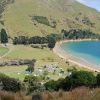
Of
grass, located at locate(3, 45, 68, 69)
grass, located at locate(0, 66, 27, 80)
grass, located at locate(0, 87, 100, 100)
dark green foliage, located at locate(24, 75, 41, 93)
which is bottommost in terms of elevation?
grass, located at locate(3, 45, 68, 69)

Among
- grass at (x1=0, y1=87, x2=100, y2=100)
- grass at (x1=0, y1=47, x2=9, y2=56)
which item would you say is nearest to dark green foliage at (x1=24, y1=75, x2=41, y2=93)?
grass at (x1=0, y1=87, x2=100, y2=100)

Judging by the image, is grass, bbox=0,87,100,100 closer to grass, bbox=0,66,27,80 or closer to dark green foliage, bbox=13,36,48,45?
grass, bbox=0,66,27,80

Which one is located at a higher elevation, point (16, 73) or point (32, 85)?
point (32, 85)

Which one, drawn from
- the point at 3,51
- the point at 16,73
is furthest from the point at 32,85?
the point at 3,51

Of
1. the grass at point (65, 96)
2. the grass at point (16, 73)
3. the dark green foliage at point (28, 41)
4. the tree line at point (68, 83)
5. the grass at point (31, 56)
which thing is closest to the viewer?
the grass at point (65, 96)

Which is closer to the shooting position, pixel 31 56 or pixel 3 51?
pixel 31 56

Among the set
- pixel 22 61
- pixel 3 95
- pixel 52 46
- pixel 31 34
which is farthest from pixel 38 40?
pixel 3 95

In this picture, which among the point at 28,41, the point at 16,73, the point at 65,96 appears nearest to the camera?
the point at 65,96

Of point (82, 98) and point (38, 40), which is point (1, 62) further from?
point (82, 98)

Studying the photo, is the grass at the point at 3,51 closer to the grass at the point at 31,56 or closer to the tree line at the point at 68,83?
the grass at the point at 31,56

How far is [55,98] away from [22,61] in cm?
9017

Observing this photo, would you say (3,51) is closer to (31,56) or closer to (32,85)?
(31,56)

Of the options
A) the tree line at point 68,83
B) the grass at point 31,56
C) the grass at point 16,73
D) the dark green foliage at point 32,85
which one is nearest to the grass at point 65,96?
the dark green foliage at point 32,85

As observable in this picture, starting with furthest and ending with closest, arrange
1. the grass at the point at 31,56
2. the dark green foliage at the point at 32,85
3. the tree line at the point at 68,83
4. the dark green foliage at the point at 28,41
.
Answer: the dark green foliage at the point at 28,41 < the grass at the point at 31,56 < the dark green foliage at the point at 32,85 < the tree line at the point at 68,83
